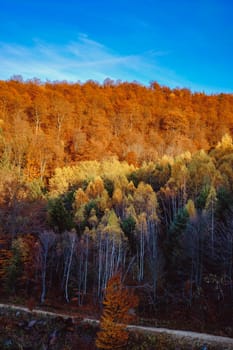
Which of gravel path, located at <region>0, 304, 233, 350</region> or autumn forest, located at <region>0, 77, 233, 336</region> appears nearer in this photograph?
gravel path, located at <region>0, 304, 233, 350</region>

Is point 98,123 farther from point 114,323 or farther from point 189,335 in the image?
point 189,335

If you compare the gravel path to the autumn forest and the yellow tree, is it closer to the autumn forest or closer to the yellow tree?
the yellow tree

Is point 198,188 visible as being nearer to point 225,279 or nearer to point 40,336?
point 225,279

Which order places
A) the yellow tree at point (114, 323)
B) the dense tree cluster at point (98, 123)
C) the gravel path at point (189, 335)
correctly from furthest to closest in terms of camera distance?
the dense tree cluster at point (98, 123), the yellow tree at point (114, 323), the gravel path at point (189, 335)

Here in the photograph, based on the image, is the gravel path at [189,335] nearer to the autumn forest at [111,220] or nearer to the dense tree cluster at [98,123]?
the autumn forest at [111,220]

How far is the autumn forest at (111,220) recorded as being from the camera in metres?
24.9

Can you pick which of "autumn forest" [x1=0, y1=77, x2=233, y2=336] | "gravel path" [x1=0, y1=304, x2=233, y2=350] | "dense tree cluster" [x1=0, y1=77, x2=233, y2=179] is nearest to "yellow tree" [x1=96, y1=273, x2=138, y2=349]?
"gravel path" [x1=0, y1=304, x2=233, y2=350]

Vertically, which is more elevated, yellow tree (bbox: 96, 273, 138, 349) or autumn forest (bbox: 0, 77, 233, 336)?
autumn forest (bbox: 0, 77, 233, 336)

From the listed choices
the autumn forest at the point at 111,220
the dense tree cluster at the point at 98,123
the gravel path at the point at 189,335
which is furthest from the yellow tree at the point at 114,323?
the dense tree cluster at the point at 98,123

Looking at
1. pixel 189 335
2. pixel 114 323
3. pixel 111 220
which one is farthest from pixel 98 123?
pixel 189 335

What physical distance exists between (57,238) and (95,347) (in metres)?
12.1

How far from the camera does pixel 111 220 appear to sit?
1077 inches

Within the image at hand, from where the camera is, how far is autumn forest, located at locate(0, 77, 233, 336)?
2491 centimetres

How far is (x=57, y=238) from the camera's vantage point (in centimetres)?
2953
